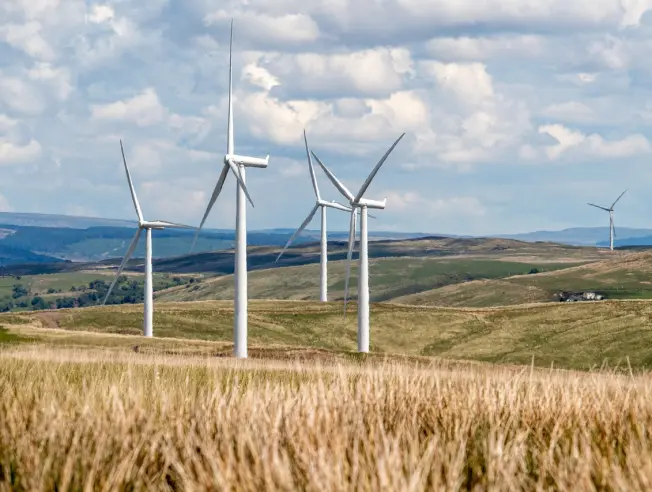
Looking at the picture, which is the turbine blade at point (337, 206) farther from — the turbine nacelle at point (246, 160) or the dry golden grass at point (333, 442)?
the dry golden grass at point (333, 442)

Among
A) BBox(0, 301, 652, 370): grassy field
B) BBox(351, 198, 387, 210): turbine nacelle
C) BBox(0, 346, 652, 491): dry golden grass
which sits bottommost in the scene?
BBox(0, 301, 652, 370): grassy field

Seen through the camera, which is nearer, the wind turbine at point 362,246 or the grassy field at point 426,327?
the wind turbine at point 362,246

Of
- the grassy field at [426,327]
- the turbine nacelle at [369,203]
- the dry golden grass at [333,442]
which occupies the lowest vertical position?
the grassy field at [426,327]

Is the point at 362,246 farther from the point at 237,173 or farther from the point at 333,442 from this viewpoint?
the point at 333,442

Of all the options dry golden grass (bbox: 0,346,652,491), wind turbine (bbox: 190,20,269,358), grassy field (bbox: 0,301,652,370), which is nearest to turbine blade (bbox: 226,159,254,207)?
wind turbine (bbox: 190,20,269,358)

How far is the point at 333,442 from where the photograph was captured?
12.5 meters

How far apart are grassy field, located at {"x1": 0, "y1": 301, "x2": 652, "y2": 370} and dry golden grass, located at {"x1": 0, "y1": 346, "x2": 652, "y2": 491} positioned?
88.4 meters

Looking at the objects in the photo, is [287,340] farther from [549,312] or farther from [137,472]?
[137,472]

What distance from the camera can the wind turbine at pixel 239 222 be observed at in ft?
251

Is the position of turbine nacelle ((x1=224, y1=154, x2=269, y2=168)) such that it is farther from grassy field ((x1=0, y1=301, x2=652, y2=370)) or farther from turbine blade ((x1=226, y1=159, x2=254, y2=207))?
grassy field ((x1=0, y1=301, x2=652, y2=370))

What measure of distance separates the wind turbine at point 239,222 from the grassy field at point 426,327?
3286 cm

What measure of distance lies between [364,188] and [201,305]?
6703 centimetres

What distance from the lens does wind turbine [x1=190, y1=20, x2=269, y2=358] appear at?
251ft

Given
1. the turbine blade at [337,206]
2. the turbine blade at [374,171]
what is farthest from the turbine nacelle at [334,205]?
the turbine blade at [374,171]
